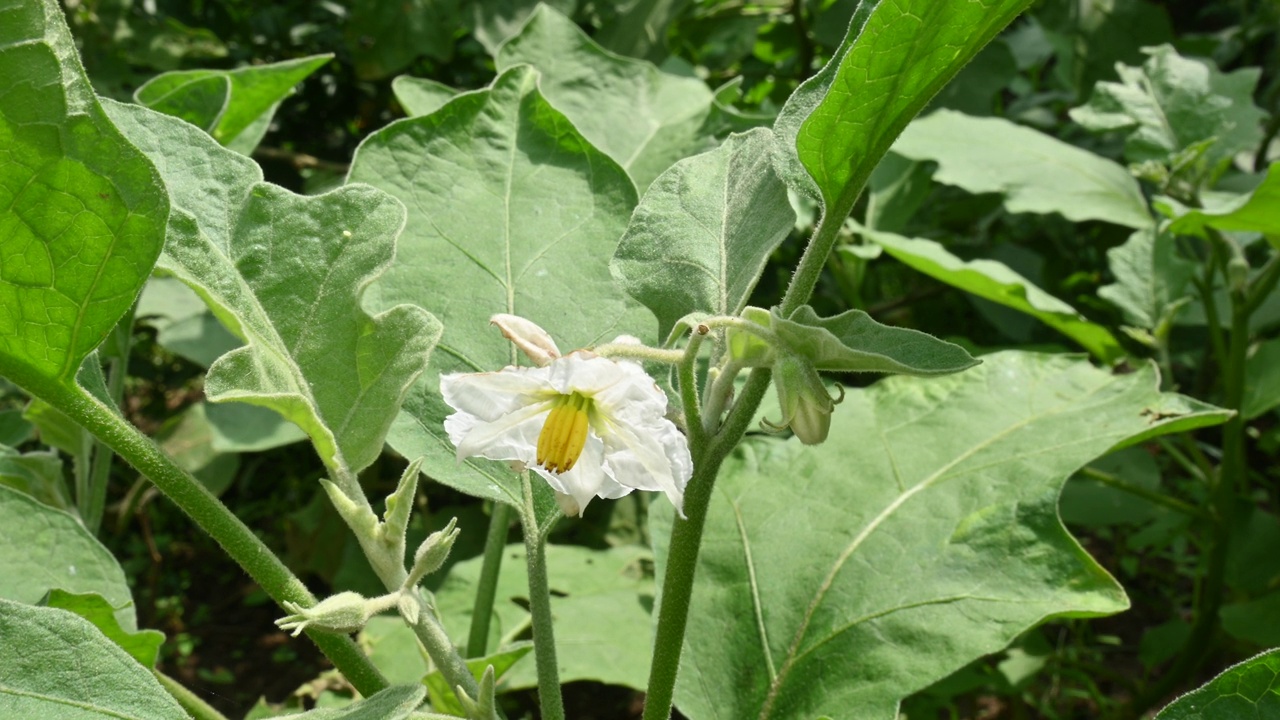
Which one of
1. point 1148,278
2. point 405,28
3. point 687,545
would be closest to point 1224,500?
point 1148,278

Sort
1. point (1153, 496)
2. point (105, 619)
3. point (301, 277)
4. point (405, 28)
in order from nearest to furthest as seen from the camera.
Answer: point (301, 277), point (105, 619), point (1153, 496), point (405, 28)

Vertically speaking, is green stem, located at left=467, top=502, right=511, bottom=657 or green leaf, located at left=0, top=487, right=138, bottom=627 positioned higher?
green leaf, located at left=0, top=487, right=138, bottom=627

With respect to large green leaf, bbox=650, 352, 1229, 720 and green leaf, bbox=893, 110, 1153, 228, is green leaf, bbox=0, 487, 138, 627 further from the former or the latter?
green leaf, bbox=893, 110, 1153, 228

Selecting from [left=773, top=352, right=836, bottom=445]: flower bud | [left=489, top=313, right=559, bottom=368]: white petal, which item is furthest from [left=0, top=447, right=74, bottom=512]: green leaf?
[left=773, top=352, right=836, bottom=445]: flower bud

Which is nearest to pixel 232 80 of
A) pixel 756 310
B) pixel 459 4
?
pixel 756 310

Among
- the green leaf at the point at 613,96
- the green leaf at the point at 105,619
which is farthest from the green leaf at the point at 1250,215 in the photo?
the green leaf at the point at 105,619

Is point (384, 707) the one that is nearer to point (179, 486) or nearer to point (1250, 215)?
point (179, 486)

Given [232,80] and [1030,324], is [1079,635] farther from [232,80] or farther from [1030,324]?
[232,80]
